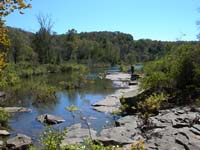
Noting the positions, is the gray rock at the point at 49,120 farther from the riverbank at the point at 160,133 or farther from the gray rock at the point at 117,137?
the gray rock at the point at 117,137

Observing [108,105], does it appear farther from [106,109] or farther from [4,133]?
[4,133]

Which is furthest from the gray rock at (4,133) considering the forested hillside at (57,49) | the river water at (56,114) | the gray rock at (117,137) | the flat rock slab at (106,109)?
the forested hillside at (57,49)

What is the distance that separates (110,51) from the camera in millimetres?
109562

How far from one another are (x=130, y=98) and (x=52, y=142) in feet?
40.8

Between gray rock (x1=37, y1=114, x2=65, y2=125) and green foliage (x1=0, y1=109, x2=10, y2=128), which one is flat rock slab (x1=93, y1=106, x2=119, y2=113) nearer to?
gray rock (x1=37, y1=114, x2=65, y2=125)

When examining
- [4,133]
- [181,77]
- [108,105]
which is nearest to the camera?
[4,133]

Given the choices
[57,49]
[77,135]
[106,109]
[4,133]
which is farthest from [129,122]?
[57,49]

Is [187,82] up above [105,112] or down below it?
above

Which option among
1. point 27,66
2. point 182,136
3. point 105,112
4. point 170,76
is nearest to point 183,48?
point 170,76

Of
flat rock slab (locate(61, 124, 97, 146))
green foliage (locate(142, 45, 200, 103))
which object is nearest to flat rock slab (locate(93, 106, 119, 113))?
green foliage (locate(142, 45, 200, 103))

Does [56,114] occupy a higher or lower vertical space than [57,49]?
lower

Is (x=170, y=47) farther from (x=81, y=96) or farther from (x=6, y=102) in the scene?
(x=6, y=102)

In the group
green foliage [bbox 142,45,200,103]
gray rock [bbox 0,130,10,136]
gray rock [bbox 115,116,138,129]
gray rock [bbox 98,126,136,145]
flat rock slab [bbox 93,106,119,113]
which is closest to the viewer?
gray rock [bbox 98,126,136,145]

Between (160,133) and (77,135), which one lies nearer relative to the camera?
(160,133)
